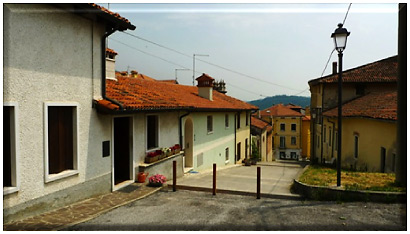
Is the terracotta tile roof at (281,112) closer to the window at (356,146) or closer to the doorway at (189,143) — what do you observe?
the window at (356,146)

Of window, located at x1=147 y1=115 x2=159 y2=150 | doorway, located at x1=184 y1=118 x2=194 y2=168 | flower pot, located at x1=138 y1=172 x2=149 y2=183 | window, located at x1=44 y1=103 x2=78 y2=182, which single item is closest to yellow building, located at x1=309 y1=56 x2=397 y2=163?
doorway, located at x1=184 y1=118 x2=194 y2=168

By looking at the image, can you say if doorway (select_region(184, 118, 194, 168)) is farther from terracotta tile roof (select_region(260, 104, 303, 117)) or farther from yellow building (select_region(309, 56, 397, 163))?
terracotta tile roof (select_region(260, 104, 303, 117))

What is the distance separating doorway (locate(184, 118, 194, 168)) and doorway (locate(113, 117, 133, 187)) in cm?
569

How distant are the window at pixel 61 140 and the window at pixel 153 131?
3.90m

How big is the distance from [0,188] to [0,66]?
1.90 meters

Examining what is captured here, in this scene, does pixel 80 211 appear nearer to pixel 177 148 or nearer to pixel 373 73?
pixel 177 148

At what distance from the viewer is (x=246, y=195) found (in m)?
8.03

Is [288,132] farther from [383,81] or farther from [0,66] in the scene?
[0,66]

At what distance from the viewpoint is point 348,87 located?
20375 millimetres

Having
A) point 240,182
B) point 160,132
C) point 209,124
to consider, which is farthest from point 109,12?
point 209,124

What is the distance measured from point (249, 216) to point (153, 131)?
5605 millimetres

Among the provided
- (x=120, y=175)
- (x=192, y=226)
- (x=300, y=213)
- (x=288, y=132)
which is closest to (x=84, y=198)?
(x=120, y=175)

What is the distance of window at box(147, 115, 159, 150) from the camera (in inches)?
407

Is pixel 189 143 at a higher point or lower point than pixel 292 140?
higher
